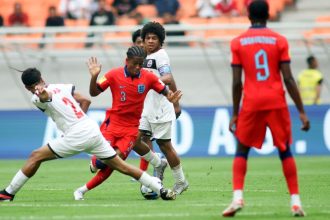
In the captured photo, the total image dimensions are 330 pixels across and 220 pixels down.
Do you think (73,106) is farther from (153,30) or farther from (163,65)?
(153,30)

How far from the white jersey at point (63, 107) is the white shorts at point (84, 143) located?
9cm

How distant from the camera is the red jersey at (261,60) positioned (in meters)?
11.0

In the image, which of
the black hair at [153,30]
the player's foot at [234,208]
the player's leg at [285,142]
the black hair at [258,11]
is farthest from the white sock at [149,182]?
the black hair at [258,11]

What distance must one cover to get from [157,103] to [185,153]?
902 centimetres

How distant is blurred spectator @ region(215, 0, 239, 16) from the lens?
94.1 ft

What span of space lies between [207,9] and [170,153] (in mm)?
15324

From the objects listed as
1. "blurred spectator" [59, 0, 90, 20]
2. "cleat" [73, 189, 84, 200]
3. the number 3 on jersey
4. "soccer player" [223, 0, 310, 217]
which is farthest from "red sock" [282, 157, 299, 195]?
"blurred spectator" [59, 0, 90, 20]

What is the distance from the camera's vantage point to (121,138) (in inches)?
529

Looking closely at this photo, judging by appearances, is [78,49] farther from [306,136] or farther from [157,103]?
[157,103]

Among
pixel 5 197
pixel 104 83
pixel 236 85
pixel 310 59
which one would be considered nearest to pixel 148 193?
pixel 104 83

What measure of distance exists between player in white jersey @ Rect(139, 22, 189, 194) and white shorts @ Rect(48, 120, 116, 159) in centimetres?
170

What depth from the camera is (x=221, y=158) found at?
23.0 metres

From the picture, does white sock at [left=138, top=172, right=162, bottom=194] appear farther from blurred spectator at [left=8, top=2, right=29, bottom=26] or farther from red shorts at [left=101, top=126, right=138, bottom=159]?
blurred spectator at [left=8, top=2, right=29, bottom=26]

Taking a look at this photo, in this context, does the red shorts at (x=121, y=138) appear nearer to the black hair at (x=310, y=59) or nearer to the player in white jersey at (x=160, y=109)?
the player in white jersey at (x=160, y=109)
